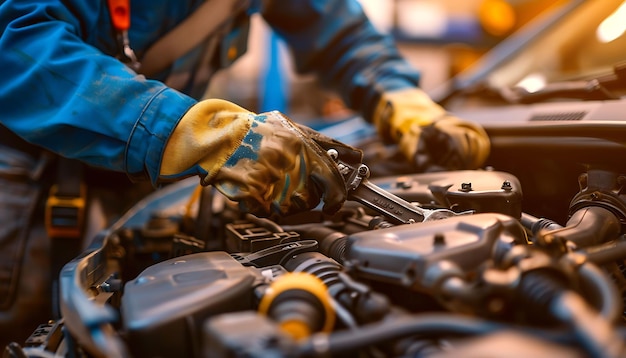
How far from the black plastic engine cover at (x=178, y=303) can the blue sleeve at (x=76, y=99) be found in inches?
11.6

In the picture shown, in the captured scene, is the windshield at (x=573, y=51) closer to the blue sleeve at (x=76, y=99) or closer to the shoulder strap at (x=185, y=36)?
the shoulder strap at (x=185, y=36)

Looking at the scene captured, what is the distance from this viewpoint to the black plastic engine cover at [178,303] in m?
0.66

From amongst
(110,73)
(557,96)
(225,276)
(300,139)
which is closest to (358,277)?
(225,276)

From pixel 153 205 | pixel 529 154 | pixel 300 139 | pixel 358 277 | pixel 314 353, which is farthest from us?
pixel 153 205

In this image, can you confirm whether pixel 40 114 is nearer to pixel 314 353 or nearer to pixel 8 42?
pixel 8 42

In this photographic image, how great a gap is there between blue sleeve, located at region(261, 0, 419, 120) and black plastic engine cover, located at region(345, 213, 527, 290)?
1020mm

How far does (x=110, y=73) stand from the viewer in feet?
3.37

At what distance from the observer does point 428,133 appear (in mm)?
1481

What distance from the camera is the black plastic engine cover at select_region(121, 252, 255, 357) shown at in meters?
0.66

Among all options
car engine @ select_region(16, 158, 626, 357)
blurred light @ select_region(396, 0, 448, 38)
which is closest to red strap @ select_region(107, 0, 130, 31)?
car engine @ select_region(16, 158, 626, 357)

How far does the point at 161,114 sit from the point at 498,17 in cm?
462

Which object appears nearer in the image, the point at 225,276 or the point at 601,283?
the point at 601,283

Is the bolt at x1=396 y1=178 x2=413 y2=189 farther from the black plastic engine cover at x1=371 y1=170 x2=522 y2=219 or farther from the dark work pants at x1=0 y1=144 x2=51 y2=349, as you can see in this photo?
the dark work pants at x1=0 y1=144 x2=51 y2=349

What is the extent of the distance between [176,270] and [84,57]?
1.60ft
